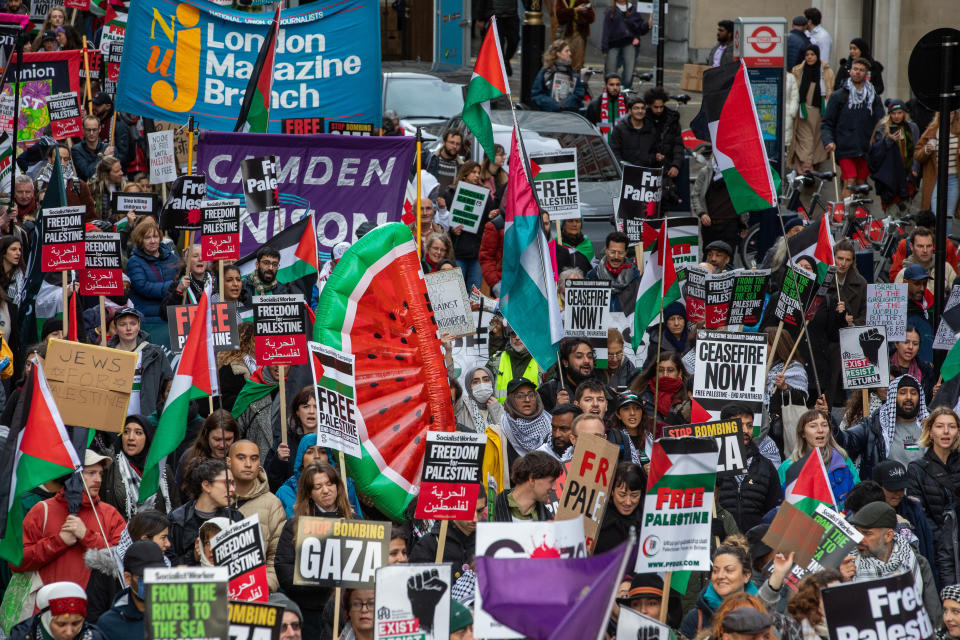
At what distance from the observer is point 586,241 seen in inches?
588

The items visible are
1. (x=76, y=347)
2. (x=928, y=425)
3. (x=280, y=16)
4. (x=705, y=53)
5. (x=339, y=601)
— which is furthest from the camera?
(x=705, y=53)

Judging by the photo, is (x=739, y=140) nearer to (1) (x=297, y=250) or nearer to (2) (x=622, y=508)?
(1) (x=297, y=250)

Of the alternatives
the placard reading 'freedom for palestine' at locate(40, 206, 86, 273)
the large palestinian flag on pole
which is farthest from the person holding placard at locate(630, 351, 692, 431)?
the placard reading 'freedom for palestine' at locate(40, 206, 86, 273)

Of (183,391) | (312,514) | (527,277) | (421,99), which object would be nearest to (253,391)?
(183,391)

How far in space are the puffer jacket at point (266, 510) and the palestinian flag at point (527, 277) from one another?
2712mm

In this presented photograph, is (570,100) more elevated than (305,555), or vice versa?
(570,100)

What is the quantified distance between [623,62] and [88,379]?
624 inches

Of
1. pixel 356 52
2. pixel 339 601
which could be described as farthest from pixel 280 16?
pixel 339 601

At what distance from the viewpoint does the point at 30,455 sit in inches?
345

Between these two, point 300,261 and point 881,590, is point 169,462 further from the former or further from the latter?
point 881,590

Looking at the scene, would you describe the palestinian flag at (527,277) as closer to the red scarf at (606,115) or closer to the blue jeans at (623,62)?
the red scarf at (606,115)

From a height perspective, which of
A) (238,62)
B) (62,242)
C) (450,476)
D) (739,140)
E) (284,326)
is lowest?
(450,476)

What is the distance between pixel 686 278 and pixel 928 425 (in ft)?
11.4

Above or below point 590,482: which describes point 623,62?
above
